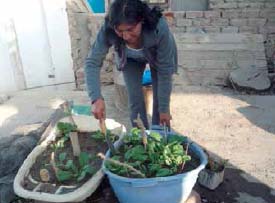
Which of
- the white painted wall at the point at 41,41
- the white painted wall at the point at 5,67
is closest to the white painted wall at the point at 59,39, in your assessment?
the white painted wall at the point at 41,41

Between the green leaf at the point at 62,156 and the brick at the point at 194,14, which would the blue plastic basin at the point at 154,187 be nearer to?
the green leaf at the point at 62,156

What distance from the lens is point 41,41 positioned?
16.6 ft

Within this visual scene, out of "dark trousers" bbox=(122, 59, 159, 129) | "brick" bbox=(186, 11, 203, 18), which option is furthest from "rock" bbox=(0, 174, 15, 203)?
"brick" bbox=(186, 11, 203, 18)

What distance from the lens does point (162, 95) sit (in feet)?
8.26

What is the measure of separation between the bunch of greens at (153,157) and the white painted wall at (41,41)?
314cm

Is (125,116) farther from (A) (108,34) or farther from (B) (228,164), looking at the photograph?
(A) (108,34)

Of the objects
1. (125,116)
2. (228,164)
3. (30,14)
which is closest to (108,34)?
(228,164)

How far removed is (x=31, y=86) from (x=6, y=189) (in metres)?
2.88

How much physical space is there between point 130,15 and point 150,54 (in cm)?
46

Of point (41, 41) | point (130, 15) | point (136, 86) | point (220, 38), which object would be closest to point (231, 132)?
point (136, 86)

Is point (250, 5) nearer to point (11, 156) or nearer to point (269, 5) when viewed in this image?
point (269, 5)

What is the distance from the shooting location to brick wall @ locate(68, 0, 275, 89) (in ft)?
16.8

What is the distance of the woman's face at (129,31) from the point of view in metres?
2.02

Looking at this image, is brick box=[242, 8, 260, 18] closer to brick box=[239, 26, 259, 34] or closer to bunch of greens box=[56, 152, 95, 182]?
brick box=[239, 26, 259, 34]
